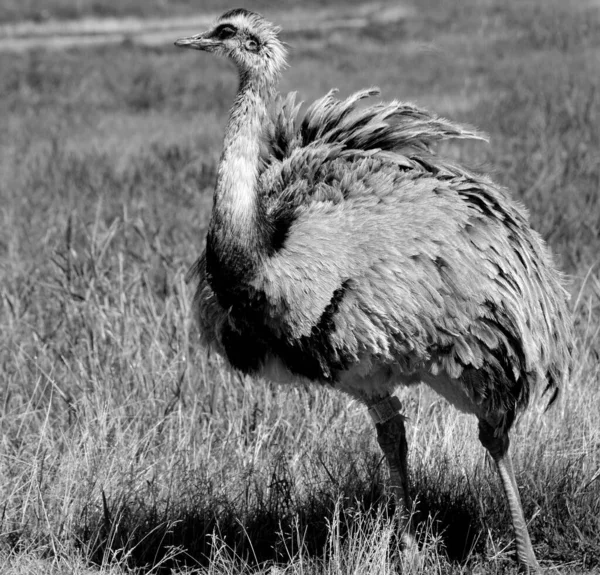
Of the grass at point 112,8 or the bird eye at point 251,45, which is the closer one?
the bird eye at point 251,45

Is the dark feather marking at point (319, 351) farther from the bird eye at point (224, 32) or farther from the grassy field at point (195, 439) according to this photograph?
the bird eye at point (224, 32)

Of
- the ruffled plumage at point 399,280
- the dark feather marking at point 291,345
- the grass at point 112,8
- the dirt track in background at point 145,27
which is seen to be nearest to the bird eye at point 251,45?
the ruffled plumage at point 399,280

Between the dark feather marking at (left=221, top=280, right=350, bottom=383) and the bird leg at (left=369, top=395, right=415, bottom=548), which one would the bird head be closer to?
the dark feather marking at (left=221, top=280, right=350, bottom=383)

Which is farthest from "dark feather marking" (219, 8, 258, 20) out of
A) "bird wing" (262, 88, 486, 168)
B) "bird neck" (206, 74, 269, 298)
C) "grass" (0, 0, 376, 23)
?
"grass" (0, 0, 376, 23)

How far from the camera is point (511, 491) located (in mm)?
3896

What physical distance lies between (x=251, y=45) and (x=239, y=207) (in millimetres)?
581

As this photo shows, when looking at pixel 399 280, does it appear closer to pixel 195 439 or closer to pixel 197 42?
pixel 197 42

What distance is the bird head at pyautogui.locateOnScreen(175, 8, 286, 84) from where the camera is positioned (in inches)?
143

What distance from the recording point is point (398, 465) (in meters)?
4.08

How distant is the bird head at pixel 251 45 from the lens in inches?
143

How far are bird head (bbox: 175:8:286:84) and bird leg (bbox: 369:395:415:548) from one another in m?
1.33

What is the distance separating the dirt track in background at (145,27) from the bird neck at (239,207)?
52.4 ft

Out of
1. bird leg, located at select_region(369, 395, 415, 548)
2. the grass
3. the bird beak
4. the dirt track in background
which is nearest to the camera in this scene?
the bird beak

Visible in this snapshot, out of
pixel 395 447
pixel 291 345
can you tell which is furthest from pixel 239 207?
pixel 395 447
